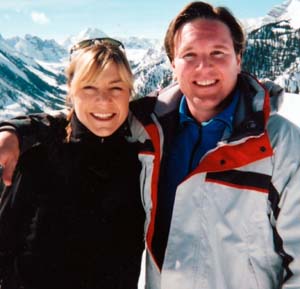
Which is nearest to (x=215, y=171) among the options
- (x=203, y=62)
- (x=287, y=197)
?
(x=287, y=197)

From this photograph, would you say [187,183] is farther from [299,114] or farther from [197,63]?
[299,114]

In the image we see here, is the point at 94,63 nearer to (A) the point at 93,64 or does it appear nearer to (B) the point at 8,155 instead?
(A) the point at 93,64

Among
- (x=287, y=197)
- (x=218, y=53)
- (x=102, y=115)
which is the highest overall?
(x=218, y=53)

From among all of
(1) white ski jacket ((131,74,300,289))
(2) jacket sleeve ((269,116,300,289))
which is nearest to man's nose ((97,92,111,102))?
(1) white ski jacket ((131,74,300,289))

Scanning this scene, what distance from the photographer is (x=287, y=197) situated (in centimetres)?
379

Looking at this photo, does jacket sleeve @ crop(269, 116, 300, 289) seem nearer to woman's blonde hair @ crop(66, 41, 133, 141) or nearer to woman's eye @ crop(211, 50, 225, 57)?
woman's eye @ crop(211, 50, 225, 57)

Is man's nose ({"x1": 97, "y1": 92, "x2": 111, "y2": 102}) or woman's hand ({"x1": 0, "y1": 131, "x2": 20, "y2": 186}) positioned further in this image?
man's nose ({"x1": 97, "y1": 92, "x2": 111, "y2": 102})

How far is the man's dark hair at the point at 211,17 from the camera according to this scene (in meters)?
4.88

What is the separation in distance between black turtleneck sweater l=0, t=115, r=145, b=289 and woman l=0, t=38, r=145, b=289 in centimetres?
1

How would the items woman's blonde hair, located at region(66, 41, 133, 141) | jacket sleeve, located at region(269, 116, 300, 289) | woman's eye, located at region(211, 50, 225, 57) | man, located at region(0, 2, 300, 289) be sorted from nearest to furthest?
jacket sleeve, located at region(269, 116, 300, 289) < man, located at region(0, 2, 300, 289) < woman's blonde hair, located at region(66, 41, 133, 141) < woman's eye, located at region(211, 50, 225, 57)

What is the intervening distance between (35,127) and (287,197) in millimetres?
2827

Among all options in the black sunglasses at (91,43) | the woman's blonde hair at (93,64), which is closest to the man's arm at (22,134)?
the woman's blonde hair at (93,64)

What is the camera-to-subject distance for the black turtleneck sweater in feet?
14.2

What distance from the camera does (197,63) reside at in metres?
4.70
